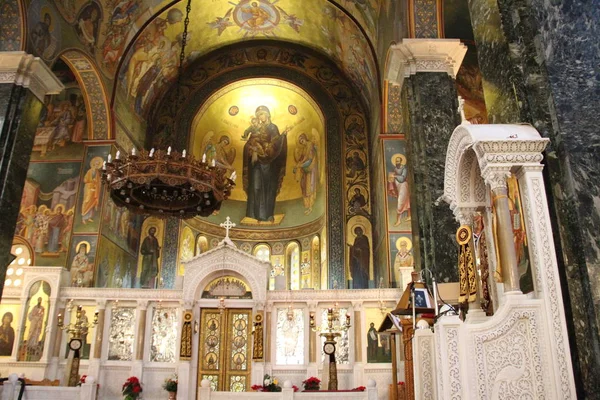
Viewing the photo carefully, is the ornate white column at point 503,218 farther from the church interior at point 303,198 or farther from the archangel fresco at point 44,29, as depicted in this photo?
the archangel fresco at point 44,29

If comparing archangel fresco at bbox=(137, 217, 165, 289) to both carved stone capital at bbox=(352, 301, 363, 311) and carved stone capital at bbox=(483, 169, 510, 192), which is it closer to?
carved stone capital at bbox=(352, 301, 363, 311)

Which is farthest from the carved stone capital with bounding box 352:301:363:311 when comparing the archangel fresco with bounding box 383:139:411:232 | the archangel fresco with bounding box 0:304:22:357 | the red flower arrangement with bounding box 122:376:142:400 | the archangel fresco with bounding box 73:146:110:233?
the archangel fresco with bounding box 0:304:22:357

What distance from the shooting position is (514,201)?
4.64m

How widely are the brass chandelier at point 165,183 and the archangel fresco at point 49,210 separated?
5249mm

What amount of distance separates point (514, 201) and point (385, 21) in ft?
26.6

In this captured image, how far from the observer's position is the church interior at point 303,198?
4320 millimetres

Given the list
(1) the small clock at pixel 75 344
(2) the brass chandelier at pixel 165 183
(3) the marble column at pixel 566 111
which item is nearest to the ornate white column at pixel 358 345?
(2) the brass chandelier at pixel 165 183

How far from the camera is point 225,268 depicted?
1272 centimetres

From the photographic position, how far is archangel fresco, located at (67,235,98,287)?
13.2 m

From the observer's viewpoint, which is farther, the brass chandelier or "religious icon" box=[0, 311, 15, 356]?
"religious icon" box=[0, 311, 15, 356]

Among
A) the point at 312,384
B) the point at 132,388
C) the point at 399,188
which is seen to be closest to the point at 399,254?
the point at 399,188

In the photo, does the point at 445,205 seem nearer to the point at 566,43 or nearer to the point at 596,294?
the point at 566,43

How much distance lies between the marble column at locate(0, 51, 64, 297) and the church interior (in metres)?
0.04

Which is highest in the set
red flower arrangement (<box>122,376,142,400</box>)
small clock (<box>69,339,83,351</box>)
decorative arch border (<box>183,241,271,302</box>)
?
decorative arch border (<box>183,241,271,302</box>)
